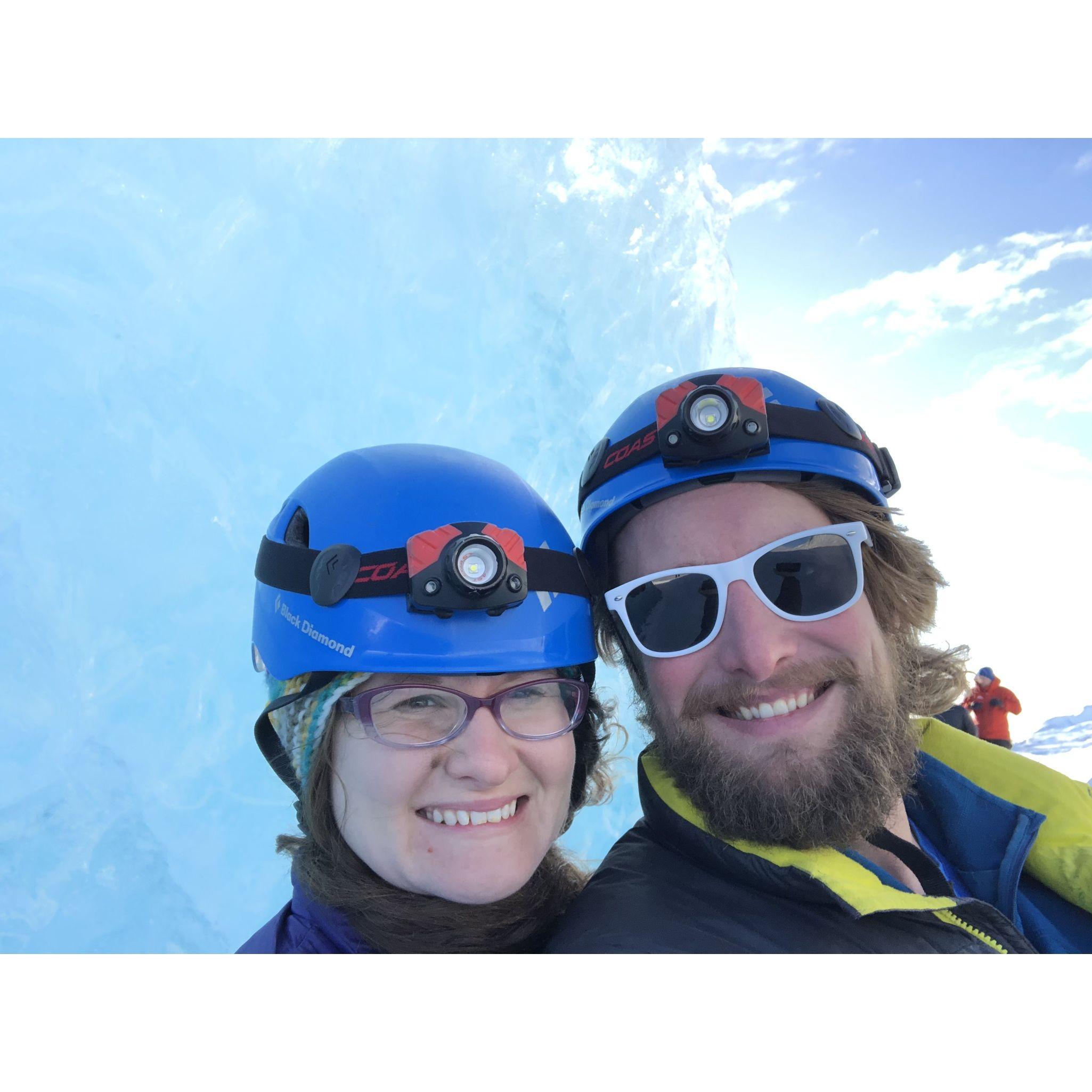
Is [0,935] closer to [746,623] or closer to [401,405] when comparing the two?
[401,405]

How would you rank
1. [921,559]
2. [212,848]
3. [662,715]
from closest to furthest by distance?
[662,715], [921,559], [212,848]

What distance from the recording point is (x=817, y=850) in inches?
57.3

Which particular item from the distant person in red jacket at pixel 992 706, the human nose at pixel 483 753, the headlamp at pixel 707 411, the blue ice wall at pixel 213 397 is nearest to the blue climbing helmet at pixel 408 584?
the human nose at pixel 483 753

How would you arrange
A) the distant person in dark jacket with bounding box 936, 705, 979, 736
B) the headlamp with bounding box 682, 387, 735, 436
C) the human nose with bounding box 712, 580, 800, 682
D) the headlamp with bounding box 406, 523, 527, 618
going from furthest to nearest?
1. the distant person in dark jacket with bounding box 936, 705, 979, 736
2. the headlamp with bounding box 682, 387, 735, 436
3. the human nose with bounding box 712, 580, 800, 682
4. the headlamp with bounding box 406, 523, 527, 618

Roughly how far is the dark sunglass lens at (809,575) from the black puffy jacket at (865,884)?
0.49 meters

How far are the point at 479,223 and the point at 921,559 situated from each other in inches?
350

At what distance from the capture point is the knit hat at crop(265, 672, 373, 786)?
149cm

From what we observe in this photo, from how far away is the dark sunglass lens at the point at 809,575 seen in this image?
1.60m

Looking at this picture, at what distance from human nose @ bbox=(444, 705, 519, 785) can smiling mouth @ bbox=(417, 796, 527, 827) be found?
6cm

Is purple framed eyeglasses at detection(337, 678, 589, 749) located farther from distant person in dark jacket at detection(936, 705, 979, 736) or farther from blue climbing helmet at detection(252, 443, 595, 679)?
distant person in dark jacket at detection(936, 705, 979, 736)

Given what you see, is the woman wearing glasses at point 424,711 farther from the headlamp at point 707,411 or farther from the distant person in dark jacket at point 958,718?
the distant person in dark jacket at point 958,718

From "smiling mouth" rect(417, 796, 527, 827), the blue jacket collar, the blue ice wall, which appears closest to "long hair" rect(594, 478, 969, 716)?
"smiling mouth" rect(417, 796, 527, 827)

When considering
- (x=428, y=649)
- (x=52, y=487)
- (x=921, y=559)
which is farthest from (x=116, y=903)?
(x=921, y=559)

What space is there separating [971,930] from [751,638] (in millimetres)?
665
